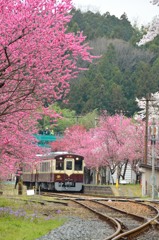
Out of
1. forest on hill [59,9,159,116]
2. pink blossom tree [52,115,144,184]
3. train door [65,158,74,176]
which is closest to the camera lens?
train door [65,158,74,176]

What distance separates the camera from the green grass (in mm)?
13430

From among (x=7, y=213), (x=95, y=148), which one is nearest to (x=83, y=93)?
(x=95, y=148)

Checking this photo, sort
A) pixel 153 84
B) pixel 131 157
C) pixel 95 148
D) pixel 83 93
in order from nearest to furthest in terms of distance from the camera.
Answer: pixel 131 157 < pixel 95 148 < pixel 153 84 < pixel 83 93

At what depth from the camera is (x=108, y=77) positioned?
11762cm

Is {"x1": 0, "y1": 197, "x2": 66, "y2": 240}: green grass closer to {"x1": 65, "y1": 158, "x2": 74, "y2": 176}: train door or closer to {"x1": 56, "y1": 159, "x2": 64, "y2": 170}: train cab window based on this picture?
{"x1": 56, "y1": 159, "x2": 64, "y2": 170}: train cab window

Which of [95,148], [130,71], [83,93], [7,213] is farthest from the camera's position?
[130,71]

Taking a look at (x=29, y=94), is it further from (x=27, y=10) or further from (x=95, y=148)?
(x=95, y=148)

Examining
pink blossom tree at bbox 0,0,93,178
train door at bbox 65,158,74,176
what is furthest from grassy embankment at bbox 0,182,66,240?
train door at bbox 65,158,74,176

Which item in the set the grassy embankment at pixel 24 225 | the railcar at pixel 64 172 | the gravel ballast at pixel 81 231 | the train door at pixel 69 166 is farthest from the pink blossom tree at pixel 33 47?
the train door at pixel 69 166

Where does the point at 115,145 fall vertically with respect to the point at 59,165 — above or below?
above

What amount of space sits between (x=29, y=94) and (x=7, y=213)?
191 inches

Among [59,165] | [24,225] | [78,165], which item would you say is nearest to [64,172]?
[59,165]

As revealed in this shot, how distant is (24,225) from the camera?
15805mm

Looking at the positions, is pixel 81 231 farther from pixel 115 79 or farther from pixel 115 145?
pixel 115 79
